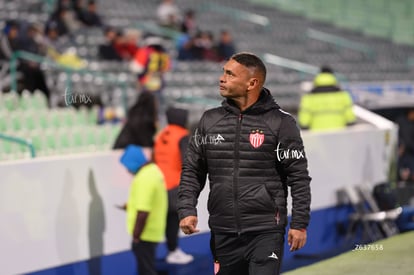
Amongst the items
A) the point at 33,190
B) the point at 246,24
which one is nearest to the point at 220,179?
the point at 33,190

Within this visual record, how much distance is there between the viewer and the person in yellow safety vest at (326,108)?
481 inches

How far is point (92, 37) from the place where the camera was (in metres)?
16.7

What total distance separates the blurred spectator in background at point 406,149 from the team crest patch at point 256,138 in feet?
33.9

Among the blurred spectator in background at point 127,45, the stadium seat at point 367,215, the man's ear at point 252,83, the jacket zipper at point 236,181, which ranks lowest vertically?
the stadium seat at point 367,215

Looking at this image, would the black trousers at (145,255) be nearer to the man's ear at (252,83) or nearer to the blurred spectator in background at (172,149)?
the blurred spectator in background at (172,149)

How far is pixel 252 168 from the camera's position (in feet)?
16.8

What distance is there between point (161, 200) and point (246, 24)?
16.1 meters

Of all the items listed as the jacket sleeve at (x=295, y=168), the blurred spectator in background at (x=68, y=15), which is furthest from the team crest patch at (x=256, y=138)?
the blurred spectator in background at (x=68, y=15)

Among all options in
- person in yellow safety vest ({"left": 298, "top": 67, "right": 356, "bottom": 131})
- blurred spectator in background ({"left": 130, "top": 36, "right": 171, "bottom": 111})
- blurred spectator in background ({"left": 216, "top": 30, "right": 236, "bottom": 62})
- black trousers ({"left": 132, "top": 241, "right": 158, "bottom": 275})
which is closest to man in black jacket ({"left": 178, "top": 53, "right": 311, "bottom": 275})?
black trousers ({"left": 132, "top": 241, "right": 158, "bottom": 275})

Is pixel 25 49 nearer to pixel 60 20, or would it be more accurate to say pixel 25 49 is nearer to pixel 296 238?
pixel 60 20

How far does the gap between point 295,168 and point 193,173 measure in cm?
57

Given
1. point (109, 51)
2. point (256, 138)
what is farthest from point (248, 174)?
point (109, 51)

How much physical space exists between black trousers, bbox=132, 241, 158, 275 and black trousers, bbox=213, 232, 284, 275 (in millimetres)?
2574

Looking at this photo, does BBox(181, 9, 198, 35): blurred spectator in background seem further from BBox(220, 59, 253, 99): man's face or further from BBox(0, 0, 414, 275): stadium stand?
BBox(220, 59, 253, 99): man's face
